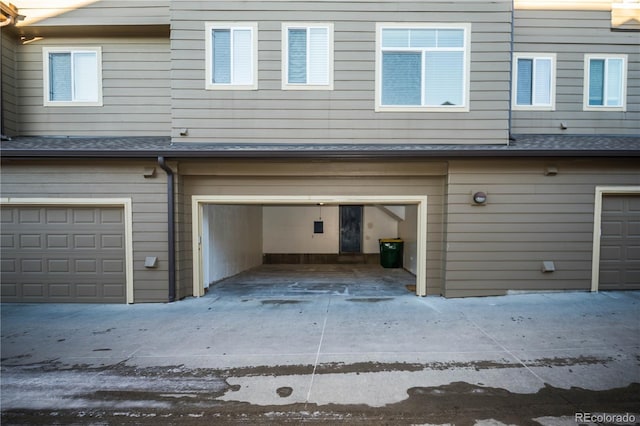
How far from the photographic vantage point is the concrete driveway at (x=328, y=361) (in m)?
2.70

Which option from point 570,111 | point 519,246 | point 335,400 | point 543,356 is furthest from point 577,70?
point 335,400

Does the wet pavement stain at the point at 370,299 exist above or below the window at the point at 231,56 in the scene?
below

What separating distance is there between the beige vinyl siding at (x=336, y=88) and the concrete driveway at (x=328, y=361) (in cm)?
319

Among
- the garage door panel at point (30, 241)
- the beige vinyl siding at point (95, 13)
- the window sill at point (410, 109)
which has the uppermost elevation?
the beige vinyl siding at point (95, 13)

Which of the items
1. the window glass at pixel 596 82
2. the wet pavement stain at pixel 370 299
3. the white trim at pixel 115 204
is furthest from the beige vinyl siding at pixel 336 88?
the wet pavement stain at pixel 370 299

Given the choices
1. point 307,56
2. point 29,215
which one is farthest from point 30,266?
point 307,56

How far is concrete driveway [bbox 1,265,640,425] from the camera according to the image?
8.84 ft

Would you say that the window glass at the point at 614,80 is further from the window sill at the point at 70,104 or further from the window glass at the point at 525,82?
the window sill at the point at 70,104

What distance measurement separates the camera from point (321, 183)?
20.0 feet

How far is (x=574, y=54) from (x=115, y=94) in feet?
32.4

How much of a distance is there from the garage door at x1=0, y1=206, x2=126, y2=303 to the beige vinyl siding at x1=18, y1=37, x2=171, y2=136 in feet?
6.45

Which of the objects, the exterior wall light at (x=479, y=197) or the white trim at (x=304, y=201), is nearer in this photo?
the exterior wall light at (x=479, y=197)

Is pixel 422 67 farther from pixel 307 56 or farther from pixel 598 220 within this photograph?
pixel 598 220

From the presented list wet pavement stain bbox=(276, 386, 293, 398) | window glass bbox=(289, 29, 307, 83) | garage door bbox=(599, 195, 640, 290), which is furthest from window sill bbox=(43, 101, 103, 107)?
garage door bbox=(599, 195, 640, 290)
